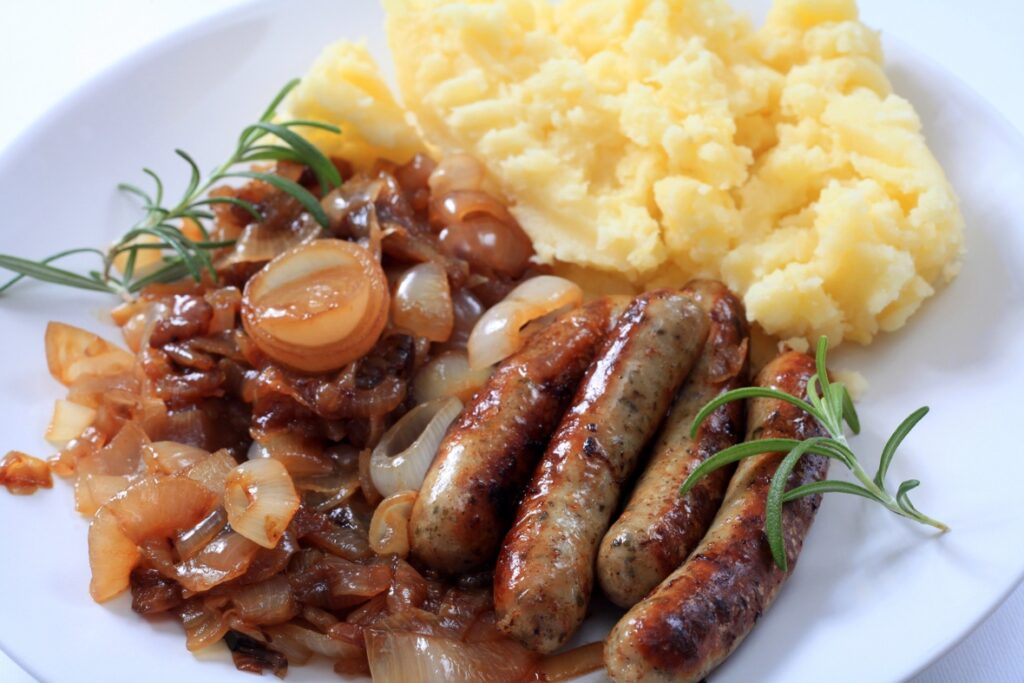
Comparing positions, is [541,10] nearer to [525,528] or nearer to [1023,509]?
[525,528]

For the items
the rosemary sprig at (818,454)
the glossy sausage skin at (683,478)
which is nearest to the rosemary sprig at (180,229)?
the glossy sausage skin at (683,478)

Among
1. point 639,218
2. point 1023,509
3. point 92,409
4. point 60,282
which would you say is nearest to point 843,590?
point 1023,509

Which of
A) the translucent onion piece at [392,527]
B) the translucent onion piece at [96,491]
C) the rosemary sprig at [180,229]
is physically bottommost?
the translucent onion piece at [392,527]

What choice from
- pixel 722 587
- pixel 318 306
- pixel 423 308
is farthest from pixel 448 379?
pixel 722 587

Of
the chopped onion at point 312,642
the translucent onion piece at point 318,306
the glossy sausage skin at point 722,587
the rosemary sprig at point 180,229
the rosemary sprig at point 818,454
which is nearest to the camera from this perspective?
the glossy sausage skin at point 722,587

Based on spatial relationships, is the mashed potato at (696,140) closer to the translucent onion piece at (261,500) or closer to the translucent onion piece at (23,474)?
the translucent onion piece at (261,500)
